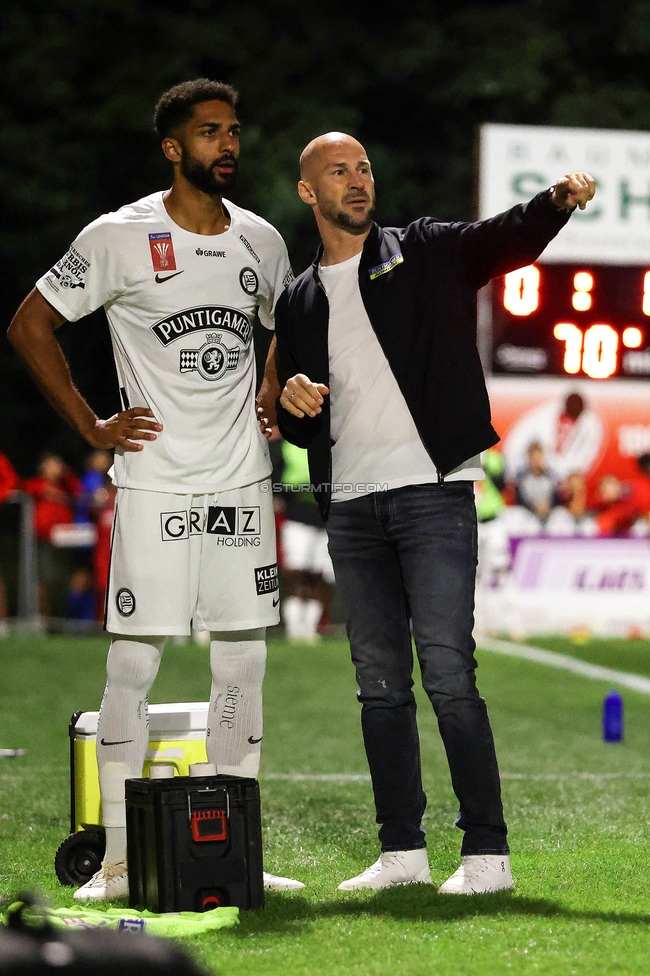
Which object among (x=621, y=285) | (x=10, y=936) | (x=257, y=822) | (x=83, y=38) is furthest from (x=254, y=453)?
(x=83, y=38)

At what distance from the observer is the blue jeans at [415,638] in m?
4.62

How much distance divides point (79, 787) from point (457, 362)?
1938 millimetres

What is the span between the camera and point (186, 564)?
4.84 metres

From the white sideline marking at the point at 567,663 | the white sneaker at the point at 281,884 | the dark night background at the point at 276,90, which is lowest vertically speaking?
the white sideline marking at the point at 567,663

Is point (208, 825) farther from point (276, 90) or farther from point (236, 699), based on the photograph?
point (276, 90)

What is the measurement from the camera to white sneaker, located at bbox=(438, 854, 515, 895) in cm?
454

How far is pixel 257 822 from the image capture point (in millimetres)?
4465

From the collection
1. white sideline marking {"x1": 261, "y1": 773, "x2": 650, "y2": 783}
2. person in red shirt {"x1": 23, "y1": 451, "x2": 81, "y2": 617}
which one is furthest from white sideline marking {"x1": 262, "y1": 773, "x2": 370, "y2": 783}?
person in red shirt {"x1": 23, "y1": 451, "x2": 81, "y2": 617}

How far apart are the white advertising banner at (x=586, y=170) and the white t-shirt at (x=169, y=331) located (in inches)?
419

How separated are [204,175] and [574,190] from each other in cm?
123

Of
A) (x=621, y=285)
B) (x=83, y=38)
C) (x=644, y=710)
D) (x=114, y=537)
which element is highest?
(x=83, y=38)

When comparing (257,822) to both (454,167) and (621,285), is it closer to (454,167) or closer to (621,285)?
(621,285)

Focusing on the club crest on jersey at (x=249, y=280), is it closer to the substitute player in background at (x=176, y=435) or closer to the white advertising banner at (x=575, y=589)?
the substitute player in background at (x=176, y=435)

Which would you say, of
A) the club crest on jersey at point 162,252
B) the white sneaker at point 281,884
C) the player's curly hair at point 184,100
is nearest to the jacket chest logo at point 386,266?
the club crest on jersey at point 162,252
